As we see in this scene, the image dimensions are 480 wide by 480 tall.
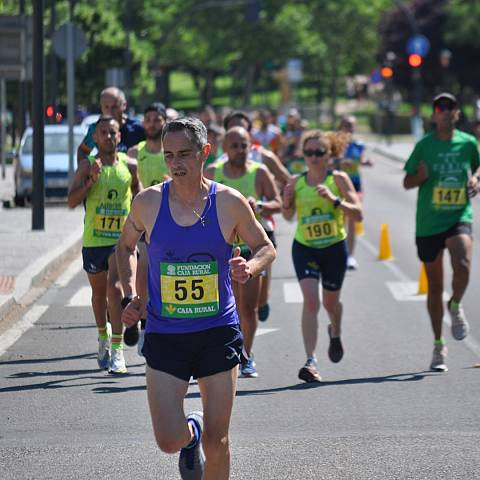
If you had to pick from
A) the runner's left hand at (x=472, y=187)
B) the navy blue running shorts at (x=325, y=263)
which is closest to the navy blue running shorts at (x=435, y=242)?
the runner's left hand at (x=472, y=187)

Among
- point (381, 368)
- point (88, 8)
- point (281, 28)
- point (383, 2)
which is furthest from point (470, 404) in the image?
point (383, 2)

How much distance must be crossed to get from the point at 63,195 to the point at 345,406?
19.7 m

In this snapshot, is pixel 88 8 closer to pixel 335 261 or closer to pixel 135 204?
pixel 335 261

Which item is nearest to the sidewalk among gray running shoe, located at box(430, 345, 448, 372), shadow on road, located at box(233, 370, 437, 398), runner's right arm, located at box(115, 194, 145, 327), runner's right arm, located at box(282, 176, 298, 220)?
runner's right arm, located at box(282, 176, 298, 220)

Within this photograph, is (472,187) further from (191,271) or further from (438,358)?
(191,271)

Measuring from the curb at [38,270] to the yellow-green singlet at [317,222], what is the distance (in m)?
3.63

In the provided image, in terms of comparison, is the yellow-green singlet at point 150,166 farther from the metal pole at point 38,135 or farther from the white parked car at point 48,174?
the white parked car at point 48,174

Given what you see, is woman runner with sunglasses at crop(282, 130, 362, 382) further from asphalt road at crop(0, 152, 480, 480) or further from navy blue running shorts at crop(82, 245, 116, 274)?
navy blue running shorts at crop(82, 245, 116, 274)

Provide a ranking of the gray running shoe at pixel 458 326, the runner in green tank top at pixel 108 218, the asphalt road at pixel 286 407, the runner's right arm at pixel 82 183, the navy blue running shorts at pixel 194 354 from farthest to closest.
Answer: the gray running shoe at pixel 458 326 < the runner in green tank top at pixel 108 218 < the runner's right arm at pixel 82 183 < the asphalt road at pixel 286 407 < the navy blue running shorts at pixel 194 354

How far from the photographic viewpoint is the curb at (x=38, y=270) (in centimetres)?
1423

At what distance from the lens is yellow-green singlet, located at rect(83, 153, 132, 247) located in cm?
1089

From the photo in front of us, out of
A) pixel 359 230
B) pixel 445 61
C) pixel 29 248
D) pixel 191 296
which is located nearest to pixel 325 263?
pixel 191 296

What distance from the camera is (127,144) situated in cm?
1270

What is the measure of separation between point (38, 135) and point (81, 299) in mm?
7006
